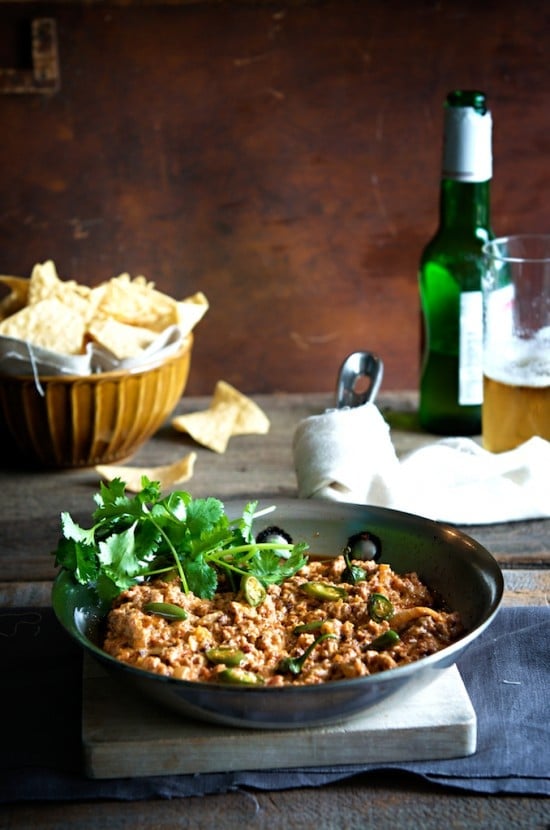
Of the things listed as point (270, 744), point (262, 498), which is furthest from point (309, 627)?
point (262, 498)

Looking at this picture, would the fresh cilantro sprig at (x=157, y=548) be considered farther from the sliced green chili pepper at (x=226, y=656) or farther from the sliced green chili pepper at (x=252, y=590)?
the sliced green chili pepper at (x=226, y=656)

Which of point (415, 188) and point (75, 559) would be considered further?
point (415, 188)

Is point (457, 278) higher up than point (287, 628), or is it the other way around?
point (457, 278)

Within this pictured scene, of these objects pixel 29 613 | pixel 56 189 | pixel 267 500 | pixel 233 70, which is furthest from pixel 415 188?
pixel 29 613

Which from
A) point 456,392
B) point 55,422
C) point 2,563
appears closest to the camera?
point 2,563

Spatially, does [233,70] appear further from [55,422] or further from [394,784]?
[394,784]

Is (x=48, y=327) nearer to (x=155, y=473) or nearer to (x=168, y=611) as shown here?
(x=155, y=473)
